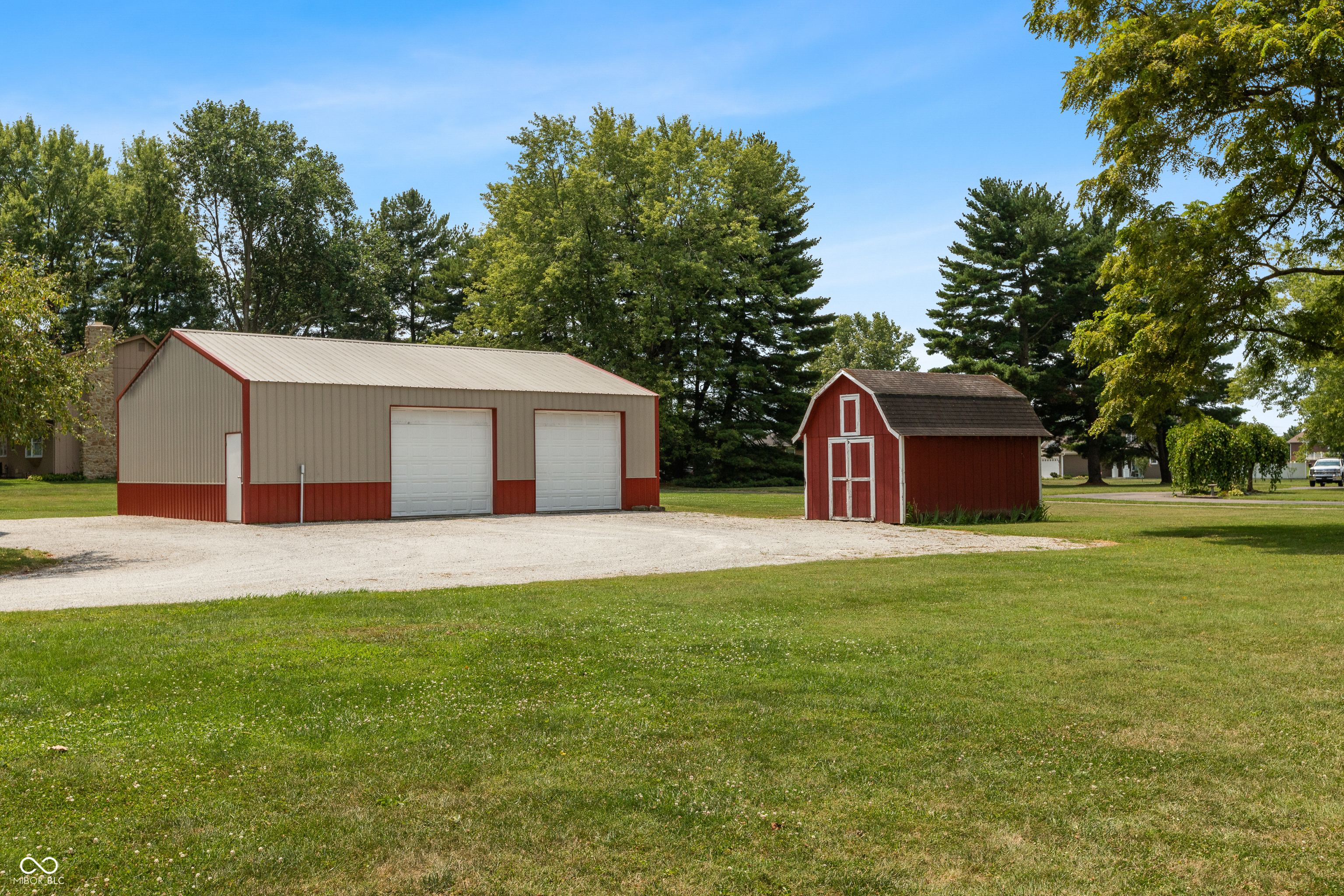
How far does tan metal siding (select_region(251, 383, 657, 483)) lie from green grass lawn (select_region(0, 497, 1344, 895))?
15.3 metres

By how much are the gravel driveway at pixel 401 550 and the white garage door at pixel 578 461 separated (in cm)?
320

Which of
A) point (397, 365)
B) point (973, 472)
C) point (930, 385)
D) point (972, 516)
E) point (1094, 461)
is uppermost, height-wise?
point (397, 365)

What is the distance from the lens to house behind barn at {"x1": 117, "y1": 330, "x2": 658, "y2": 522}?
1010 inches

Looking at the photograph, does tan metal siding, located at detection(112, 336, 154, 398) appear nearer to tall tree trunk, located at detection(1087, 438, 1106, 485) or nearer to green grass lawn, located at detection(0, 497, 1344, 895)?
green grass lawn, located at detection(0, 497, 1344, 895)

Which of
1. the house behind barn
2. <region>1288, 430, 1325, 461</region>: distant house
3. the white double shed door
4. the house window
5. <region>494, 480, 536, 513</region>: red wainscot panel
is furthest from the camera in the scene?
<region>1288, 430, 1325, 461</region>: distant house

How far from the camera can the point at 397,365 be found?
29.9 m

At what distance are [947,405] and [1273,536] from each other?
7.52 meters

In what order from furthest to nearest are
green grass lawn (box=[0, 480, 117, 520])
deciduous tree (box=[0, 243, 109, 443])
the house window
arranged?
green grass lawn (box=[0, 480, 117, 520]) → the house window → deciduous tree (box=[0, 243, 109, 443])

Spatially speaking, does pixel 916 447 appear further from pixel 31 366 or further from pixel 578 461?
pixel 31 366

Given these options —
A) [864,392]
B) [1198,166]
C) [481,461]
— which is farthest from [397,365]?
[1198,166]

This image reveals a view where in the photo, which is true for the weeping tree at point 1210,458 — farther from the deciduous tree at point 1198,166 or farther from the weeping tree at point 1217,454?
the deciduous tree at point 1198,166

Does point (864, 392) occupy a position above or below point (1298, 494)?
above

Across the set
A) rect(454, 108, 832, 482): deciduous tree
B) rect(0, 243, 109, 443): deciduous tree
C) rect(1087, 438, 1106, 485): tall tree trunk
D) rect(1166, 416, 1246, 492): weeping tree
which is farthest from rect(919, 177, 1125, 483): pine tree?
rect(0, 243, 109, 443): deciduous tree

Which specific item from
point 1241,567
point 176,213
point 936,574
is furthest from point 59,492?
point 1241,567
